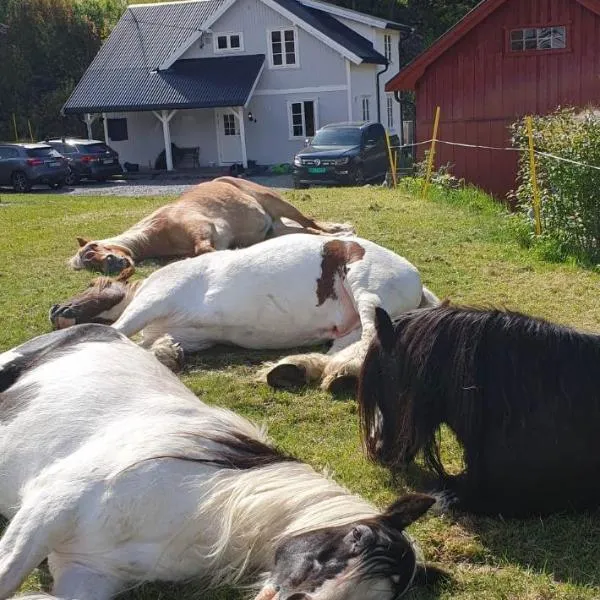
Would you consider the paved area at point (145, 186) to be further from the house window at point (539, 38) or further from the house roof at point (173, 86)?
the house window at point (539, 38)

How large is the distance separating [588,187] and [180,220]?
4.42m

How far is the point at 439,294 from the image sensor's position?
→ 755cm

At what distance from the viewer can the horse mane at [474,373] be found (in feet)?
10.8

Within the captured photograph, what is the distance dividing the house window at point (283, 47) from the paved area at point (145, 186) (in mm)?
6143

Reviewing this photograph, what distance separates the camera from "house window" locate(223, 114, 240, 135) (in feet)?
115

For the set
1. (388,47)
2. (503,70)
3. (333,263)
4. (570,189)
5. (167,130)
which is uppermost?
(388,47)

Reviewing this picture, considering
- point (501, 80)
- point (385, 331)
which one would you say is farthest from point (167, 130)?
point (385, 331)

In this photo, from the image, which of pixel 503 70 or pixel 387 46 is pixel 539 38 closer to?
pixel 503 70

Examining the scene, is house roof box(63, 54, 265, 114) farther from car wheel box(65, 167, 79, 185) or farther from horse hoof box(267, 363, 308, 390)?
horse hoof box(267, 363, 308, 390)

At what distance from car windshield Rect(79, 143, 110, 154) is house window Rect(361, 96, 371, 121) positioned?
10.5 m

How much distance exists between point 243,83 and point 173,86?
3.09m

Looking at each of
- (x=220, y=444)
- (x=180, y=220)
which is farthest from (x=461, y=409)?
(x=180, y=220)

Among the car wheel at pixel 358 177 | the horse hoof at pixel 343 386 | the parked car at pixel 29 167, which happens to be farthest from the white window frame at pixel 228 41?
the horse hoof at pixel 343 386

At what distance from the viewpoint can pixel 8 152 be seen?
27969mm
